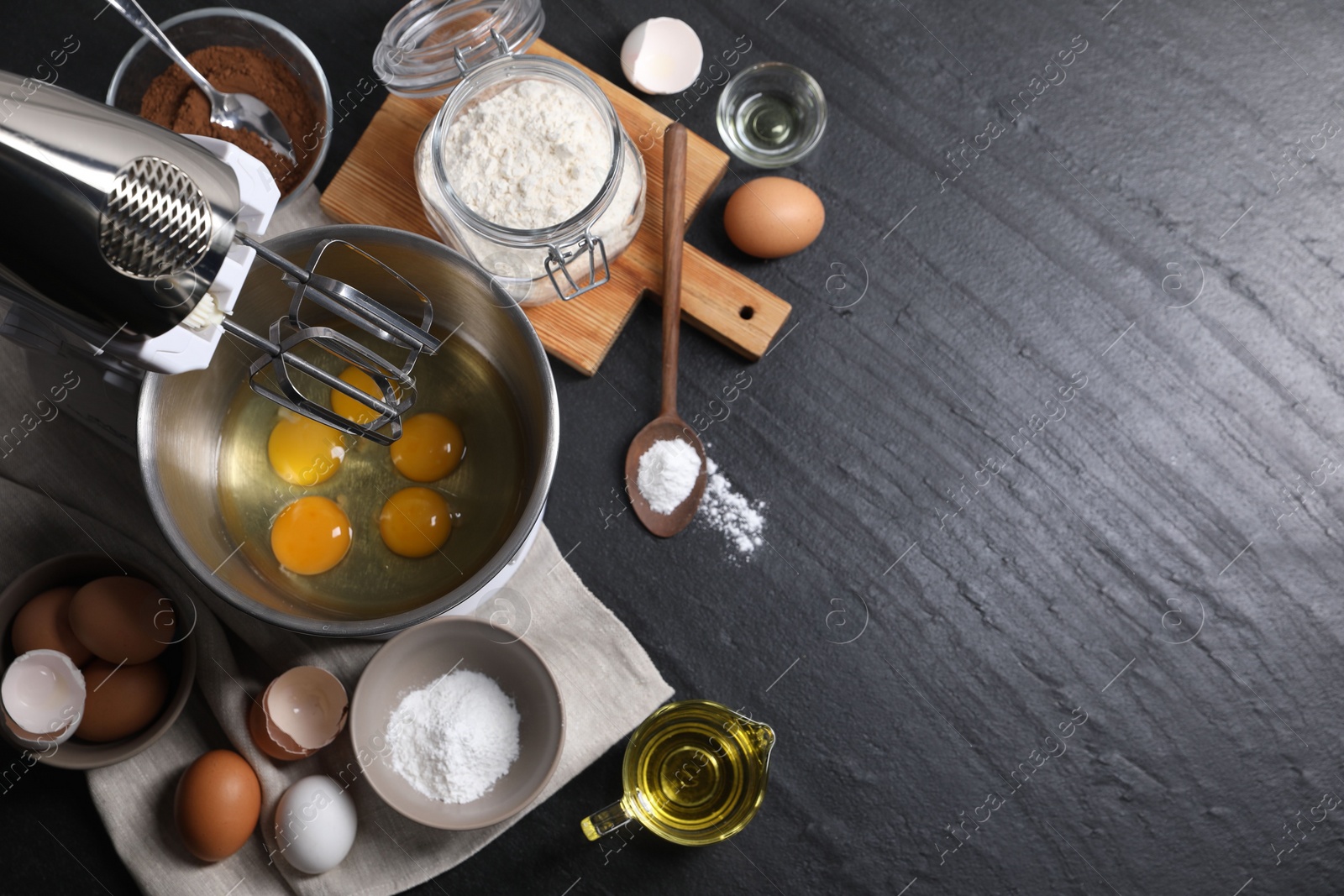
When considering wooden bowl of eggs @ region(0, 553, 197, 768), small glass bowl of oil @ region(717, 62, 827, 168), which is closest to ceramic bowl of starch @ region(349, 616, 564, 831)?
wooden bowl of eggs @ region(0, 553, 197, 768)

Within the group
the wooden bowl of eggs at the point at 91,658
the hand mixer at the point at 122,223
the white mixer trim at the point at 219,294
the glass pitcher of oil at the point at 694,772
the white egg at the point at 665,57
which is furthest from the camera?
the white egg at the point at 665,57

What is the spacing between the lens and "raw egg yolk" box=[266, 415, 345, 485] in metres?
0.99

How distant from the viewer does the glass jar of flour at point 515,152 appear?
948 millimetres

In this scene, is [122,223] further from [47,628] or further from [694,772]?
[694,772]

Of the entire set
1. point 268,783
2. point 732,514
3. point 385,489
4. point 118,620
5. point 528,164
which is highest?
point 528,164

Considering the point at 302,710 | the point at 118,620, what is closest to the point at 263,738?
the point at 302,710

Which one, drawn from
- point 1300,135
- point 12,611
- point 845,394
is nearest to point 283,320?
point 12,611

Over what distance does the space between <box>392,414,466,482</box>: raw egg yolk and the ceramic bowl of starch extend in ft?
0.57

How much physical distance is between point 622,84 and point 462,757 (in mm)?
829

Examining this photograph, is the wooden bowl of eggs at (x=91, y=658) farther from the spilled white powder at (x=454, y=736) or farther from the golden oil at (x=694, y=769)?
the golden oil at (x=694, y=769)

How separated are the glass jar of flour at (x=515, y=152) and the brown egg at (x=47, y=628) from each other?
0.57 meters

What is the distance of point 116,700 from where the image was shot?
923 millimetres

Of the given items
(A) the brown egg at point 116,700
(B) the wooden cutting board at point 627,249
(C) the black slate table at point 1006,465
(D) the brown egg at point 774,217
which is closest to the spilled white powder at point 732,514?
(C) the black slate table at point 1006,465

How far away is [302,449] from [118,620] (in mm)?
247
